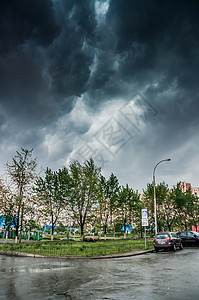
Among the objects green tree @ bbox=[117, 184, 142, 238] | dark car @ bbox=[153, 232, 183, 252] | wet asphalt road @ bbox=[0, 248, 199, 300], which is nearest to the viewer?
wet asphalt road @ bbox=[0, 248, 199, 300]

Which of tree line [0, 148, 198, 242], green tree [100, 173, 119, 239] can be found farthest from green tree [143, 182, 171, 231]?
green tree [100, 173, 119, 239]

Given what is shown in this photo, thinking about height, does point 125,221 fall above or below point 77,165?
below

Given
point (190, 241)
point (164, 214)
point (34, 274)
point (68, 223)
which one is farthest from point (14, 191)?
point (164, 214)

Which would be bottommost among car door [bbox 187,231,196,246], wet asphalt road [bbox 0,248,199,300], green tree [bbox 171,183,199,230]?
car door [bbox 187,231,196,246]

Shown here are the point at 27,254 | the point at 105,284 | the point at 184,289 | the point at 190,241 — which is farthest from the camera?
the point at 190,241

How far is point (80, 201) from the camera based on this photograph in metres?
34.6

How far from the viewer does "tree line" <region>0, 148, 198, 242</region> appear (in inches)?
1022

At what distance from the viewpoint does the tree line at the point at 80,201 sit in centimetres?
2595

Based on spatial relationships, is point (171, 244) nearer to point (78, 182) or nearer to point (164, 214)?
point (78, 182)

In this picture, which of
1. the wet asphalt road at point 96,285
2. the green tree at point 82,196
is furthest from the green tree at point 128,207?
the wet asphalt road at point 96,285

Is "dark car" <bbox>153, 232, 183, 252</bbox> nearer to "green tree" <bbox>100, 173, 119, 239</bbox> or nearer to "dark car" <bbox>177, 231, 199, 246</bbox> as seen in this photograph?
"dark car" <bbox>177, 231, 199, 246</bbox>

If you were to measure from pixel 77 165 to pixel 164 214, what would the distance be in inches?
783

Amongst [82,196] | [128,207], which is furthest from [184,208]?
Result: [82,196]

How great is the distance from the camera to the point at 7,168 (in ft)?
89.1
